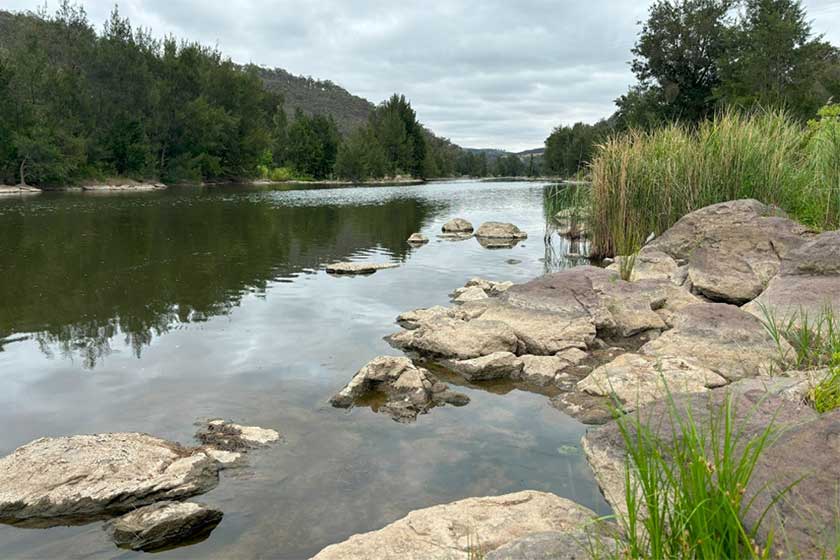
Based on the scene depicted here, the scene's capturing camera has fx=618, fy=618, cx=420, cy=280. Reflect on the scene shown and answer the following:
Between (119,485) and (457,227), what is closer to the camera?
(119,485)

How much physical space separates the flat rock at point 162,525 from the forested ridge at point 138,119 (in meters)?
42.9

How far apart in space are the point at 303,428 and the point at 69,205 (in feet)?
92.5

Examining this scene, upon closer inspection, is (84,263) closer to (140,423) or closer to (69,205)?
(140,423)

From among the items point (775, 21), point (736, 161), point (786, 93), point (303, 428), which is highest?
point (775, 21)

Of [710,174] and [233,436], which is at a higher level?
[710,174]

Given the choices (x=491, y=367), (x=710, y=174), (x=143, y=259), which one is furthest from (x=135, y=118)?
(x=491, y=367)

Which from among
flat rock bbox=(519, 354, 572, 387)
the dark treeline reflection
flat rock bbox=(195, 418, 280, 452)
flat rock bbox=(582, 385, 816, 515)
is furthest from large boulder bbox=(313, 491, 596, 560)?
the dark treeline reflection

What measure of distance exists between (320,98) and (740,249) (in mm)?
134283

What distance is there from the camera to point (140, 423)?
17.6 feet

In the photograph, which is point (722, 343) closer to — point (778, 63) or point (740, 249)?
point (740, 249)

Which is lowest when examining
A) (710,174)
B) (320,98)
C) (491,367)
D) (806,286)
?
(491,367)

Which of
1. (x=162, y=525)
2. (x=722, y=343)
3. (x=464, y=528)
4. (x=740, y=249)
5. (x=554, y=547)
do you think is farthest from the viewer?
(x=740, y=249)

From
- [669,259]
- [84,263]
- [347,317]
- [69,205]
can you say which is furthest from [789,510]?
[69,205]

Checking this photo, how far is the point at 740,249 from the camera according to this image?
8867 millimetres
